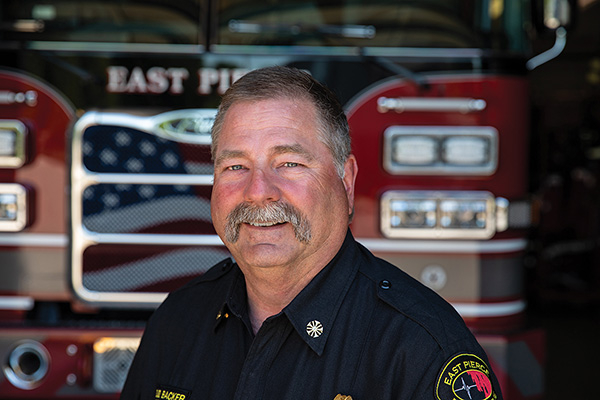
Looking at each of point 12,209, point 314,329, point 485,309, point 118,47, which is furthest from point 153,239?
point 314,329

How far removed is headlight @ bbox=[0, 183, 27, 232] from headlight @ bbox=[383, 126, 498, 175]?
1595 millimetres

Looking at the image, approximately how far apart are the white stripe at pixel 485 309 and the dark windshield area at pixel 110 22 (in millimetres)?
1606

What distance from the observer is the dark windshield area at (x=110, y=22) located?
3496mm

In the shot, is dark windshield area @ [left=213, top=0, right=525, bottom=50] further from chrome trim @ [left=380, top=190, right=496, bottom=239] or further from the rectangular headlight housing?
the rectangular headlight housing

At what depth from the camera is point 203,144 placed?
3463 mm

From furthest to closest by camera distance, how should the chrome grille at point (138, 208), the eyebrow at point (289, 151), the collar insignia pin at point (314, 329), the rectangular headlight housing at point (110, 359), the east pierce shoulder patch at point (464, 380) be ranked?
the chrome grille at point (138, 208) → the rectangular headlight housing at point (110, 359) → the eyebrow at point (289, 151) → the collar insignia pin at point (314, 329) → the east pierce shoulder patch at point (464, 380)

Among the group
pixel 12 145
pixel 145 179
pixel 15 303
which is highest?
pixel 12 145

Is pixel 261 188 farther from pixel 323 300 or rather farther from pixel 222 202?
pixel 323 300

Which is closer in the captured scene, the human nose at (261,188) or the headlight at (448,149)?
the human nose at (261,188)

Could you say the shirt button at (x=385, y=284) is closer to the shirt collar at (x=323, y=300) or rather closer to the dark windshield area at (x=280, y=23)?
the shirt collar at (x=323, y=300)

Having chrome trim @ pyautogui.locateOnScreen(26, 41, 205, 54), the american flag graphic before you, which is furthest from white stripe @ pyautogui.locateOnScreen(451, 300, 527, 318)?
chrome trim @ pyautogui.locateOnScreen(26, 41, 205, 54)

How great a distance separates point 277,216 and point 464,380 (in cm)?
52

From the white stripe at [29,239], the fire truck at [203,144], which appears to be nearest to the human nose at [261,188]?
the fire truck at [203,144]

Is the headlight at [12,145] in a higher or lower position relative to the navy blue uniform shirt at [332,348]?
higher
